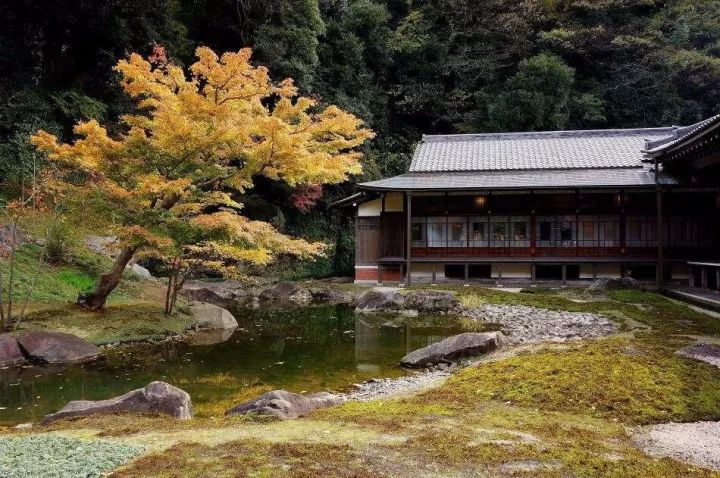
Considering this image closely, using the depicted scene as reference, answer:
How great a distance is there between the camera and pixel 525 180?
2434 centimetres

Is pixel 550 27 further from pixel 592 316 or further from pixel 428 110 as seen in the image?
pixel 592 316

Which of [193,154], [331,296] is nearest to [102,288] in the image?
[193,154]

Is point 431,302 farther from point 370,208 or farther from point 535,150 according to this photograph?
point 535,150

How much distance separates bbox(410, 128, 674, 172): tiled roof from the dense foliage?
5.09 m

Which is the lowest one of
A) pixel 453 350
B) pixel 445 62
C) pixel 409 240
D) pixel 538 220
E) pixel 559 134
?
pixel 453 350

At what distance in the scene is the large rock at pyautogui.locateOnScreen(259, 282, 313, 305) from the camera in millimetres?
22672

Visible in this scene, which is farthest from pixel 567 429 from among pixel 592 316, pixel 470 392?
pixel 592 316

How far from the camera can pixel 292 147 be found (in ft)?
41.5

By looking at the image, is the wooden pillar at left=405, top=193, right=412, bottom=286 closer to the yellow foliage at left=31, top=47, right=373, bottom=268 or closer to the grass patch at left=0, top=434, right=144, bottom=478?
the yellow foliage at left=31, top=47, right=373, bottom=268

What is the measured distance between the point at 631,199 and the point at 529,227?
4.50 m

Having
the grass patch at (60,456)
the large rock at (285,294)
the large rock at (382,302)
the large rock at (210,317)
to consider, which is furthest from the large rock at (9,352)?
the large rock at (285,294)

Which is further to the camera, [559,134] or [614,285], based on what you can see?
[559,134]

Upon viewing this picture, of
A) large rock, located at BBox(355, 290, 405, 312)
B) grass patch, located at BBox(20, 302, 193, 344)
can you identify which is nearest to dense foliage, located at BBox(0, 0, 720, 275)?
large rock, located at BBox(355, 290, 405, 312)

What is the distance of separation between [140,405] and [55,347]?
571 centimetres
